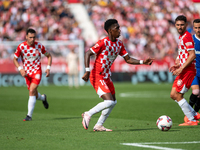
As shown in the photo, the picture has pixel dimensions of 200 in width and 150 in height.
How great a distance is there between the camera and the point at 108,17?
30.0m

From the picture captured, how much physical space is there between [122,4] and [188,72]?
24.0 metres

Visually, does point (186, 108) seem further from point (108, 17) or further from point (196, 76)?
point (108, 17)

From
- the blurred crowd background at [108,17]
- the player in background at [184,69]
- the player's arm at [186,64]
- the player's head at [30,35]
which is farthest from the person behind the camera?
the blurred crowd background at [108,17]

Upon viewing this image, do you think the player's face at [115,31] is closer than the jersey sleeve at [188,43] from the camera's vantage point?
Yes

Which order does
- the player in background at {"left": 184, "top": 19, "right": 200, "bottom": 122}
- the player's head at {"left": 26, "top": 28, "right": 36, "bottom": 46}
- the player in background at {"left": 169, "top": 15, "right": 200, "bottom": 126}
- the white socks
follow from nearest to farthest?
the player in background at {"left": 169, "top": 15, "right": 200, "bottom": 126}
the white socks
the player in background at {"left": 184, "top": 19, "right": 200, "bottom": 122}
the player's head at {"left": 26, "top": 28, "right": 36, "bottom": 46}

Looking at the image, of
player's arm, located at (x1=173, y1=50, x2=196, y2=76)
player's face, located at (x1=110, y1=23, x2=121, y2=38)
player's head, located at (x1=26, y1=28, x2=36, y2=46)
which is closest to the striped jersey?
player's face, located at (x1=110, y1=23, x2=121, y2=38)

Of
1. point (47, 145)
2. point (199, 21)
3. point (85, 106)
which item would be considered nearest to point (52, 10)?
point (85, 106)

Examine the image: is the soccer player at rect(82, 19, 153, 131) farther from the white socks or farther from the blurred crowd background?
the blurred crowd background

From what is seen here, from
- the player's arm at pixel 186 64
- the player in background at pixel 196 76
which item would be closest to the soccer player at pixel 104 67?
the player's arm at pixel 186 64

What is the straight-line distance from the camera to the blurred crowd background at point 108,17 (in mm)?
28266

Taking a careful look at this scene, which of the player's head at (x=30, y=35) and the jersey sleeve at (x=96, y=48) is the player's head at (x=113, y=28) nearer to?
the jersey sleeve at (x=96, y=48)

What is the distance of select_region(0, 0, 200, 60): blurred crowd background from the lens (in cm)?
2827

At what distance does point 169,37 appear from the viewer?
29.7 m

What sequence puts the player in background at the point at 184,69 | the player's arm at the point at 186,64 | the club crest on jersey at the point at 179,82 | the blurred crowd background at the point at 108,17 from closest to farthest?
1. the player's arm at the point at 186,64
2. the player in background at the point at 184,69
3. the club crest on jersey at the point at 179,82
4. the blurred crowd background at the point at 108,17
